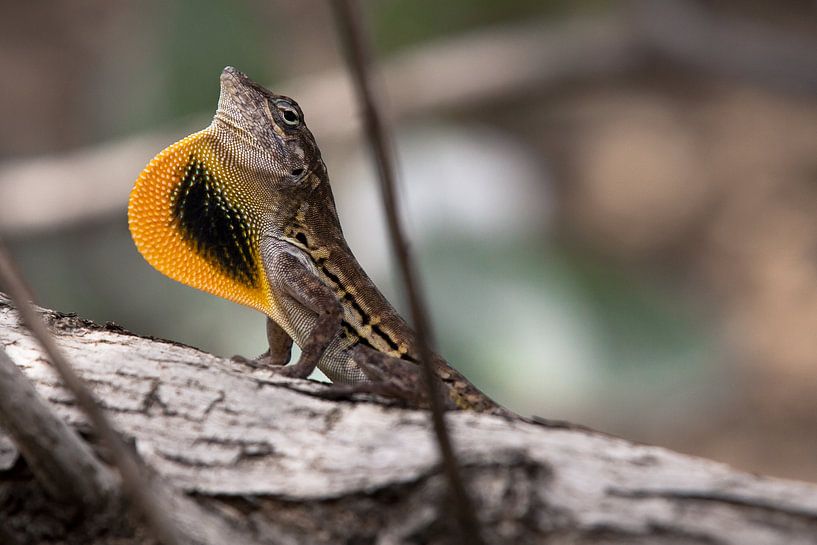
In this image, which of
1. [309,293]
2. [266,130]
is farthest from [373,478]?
[266,130]

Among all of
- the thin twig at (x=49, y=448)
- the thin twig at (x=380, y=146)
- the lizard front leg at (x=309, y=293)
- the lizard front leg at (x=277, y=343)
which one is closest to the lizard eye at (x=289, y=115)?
the lizard front leg at (x=309, y=293)

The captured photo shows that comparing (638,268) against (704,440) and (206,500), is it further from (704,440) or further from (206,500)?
(206,500)

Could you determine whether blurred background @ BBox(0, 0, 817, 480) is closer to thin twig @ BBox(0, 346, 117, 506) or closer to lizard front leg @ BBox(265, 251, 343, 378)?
lizard front leg @ BBox(265, 251, 343, 378)

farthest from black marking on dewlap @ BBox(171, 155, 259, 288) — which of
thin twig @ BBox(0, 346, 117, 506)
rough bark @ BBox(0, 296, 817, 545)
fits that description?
thin twig @ BBox(0, 346, 117, 506)

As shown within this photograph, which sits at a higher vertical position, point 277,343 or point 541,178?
point 541,178

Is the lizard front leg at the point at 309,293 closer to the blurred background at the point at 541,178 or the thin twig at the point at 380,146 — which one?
the thin twig at the point at 380,146

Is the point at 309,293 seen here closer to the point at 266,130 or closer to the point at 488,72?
the point at 266,130
